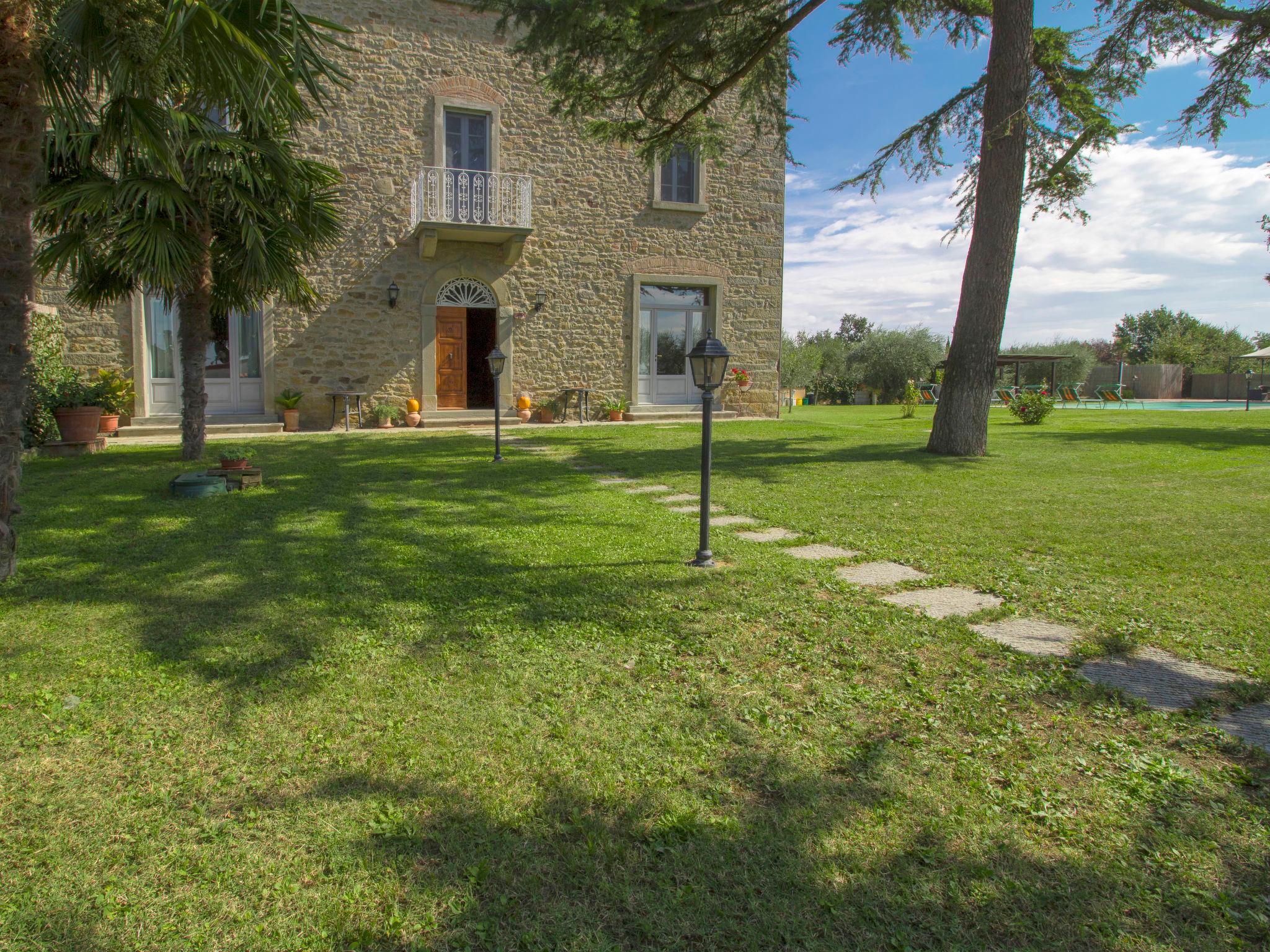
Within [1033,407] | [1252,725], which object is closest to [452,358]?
[1033,407]

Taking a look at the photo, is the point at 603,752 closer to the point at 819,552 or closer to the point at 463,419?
the point at 819,552

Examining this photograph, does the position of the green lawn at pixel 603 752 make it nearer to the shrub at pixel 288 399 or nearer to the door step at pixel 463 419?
the shrub at pixel 288 399

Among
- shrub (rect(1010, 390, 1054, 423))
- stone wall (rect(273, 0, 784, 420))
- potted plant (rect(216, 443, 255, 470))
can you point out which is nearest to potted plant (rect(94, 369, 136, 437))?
stone wall (rect(273, 0, 784, 420))

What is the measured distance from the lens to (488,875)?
1726mm

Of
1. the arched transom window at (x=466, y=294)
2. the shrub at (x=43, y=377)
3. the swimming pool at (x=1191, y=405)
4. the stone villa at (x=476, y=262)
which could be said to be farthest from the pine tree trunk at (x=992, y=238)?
the swimming pool at (x=1191, y=405)

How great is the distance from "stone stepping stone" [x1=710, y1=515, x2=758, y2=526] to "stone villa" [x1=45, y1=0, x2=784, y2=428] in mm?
9007

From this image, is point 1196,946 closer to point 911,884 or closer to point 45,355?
point 911,884

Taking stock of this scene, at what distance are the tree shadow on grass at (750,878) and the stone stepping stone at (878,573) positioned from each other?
194 cm

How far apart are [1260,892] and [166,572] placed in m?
4.55

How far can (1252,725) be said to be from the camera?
238cm

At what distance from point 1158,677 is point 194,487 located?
21.2ft

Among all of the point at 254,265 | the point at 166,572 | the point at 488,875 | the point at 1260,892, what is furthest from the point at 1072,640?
the point at 254,265

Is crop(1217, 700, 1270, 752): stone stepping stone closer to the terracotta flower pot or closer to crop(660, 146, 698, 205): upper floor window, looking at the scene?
the terracotta flower pot

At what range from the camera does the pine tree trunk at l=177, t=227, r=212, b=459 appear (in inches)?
308
